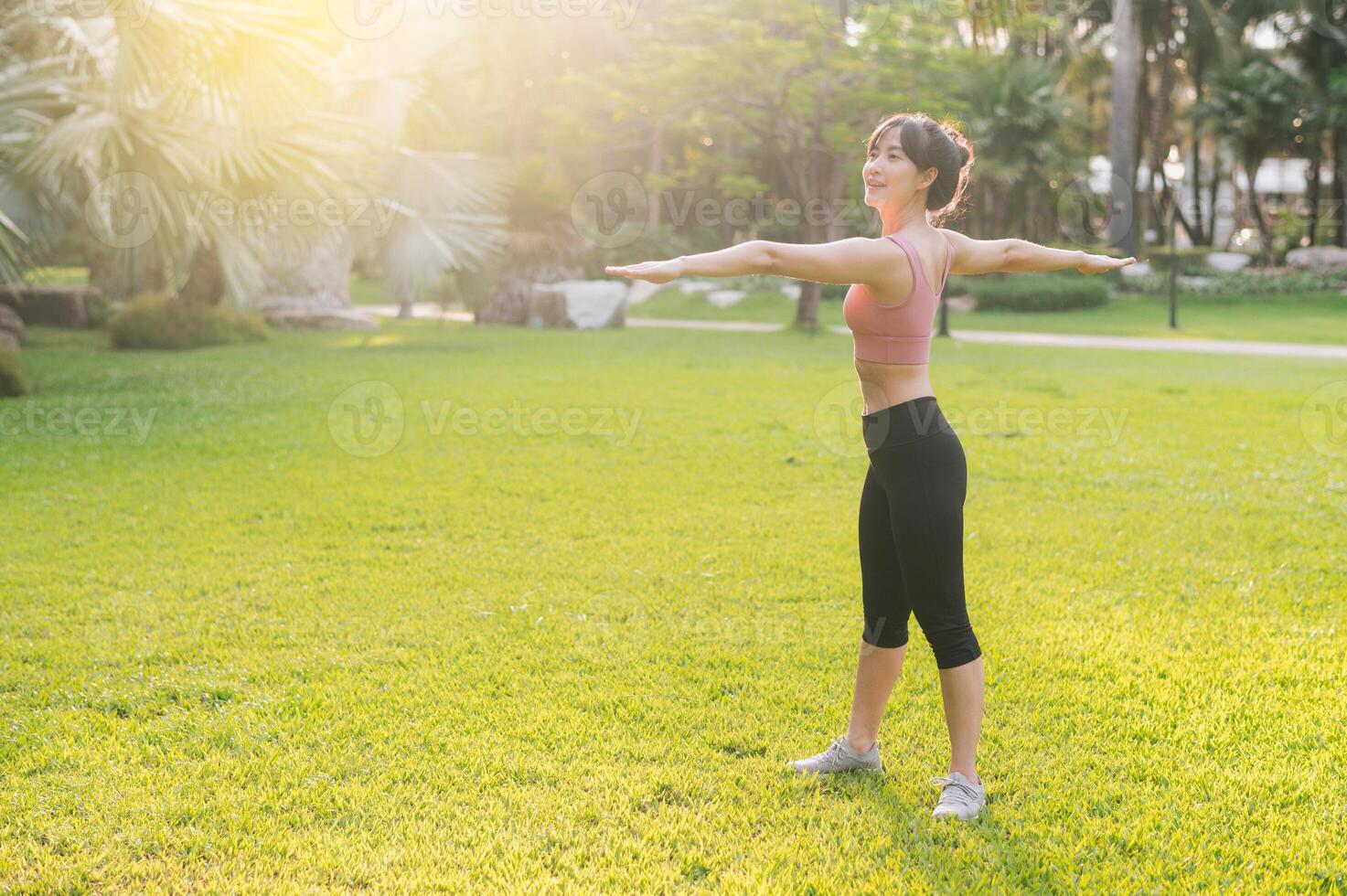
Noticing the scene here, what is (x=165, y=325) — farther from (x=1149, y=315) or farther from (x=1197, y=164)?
(x=1197, y=164)

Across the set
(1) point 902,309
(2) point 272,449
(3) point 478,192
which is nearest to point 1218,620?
(1) point 902,309

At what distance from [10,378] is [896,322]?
425 inches

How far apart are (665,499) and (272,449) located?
3397 mm

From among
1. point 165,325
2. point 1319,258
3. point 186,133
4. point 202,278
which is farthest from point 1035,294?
point 186,133

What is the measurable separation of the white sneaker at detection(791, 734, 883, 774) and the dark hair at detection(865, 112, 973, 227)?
1.63m

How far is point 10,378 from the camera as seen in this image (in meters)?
10.8

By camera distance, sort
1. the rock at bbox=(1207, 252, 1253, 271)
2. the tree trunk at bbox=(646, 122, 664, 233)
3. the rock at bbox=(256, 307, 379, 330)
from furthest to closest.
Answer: the rock at bbox=(1207, 252, 1253, 271) → the tree trunk at bbox=(646, 122, 664, 233) → the rock at bbox=(256, 307, 379, 330)

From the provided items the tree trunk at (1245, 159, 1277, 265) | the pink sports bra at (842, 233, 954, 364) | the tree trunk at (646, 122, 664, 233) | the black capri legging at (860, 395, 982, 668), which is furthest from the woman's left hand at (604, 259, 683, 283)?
the tree trunk at (1245, 159, 1277, 265)

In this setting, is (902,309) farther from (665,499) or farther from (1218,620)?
(665,499)

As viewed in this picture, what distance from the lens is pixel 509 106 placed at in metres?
30.6

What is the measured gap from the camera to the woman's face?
9.46ft

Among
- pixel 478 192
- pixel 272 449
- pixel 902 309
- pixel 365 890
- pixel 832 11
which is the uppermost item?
pixel 832 11

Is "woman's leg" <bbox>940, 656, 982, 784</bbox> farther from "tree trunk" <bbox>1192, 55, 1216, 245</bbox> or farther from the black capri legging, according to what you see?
"tree trunk" <bbox>1192, 55, 1216, 245</bbox>

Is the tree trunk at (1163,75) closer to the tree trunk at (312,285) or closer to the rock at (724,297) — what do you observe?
the rock at (724,297)
